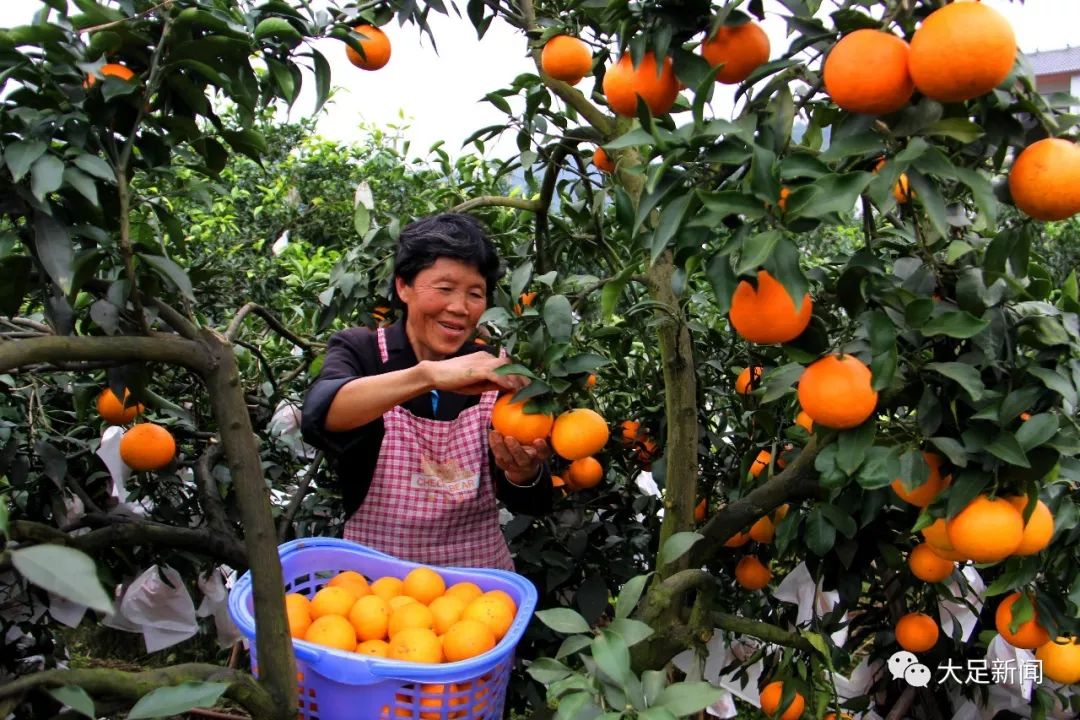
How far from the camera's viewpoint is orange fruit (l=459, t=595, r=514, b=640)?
4.66 feet

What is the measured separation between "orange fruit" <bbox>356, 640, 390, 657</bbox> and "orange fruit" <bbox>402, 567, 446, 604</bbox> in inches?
5.5

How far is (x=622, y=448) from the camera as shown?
2.29 m

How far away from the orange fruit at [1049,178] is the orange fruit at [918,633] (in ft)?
3.86

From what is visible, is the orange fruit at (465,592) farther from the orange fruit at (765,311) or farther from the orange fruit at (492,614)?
the orange fruit at (765,311)

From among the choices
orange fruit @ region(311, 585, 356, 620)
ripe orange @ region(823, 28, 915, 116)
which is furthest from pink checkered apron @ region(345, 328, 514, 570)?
ripe orange @ region(823, 28, 915, 116)

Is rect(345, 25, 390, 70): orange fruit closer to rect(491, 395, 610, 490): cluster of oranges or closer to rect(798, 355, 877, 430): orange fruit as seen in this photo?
rect(491, 395, 610, 490): cluster of oranges

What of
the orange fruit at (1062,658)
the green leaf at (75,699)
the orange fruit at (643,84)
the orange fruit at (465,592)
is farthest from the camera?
the orange fruit at (1062,658)

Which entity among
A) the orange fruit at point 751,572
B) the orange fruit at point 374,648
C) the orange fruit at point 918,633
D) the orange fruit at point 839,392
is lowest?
the orange fruit at point 918,633

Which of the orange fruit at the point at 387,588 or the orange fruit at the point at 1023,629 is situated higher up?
the orange fruit at the point at 387,588

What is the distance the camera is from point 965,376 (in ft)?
3.61

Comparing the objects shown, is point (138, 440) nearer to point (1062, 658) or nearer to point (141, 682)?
point (141, 682)

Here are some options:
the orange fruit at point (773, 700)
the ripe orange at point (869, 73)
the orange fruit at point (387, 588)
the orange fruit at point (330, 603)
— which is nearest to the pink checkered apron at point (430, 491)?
the orange fruit at point (387, 588)

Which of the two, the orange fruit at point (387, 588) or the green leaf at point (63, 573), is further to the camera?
the orange fruit at point (387, 588)

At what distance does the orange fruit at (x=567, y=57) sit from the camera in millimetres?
1568
